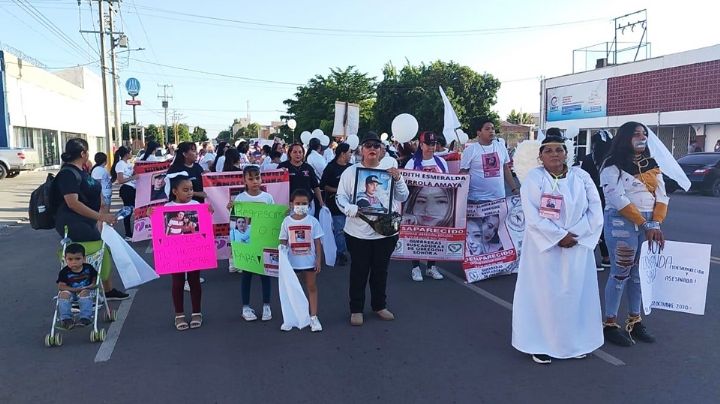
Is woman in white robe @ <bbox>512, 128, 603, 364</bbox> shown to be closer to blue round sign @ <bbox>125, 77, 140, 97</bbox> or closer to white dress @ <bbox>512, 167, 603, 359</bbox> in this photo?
white dress @ <bbox>512, 167, 603, 359</bbox>

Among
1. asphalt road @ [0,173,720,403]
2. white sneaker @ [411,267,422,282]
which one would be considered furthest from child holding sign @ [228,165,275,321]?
white sneaker @ [411,267,422,282]

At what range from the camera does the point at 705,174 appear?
18.2m

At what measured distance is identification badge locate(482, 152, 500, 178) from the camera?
7.18 meters

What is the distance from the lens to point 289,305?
5.27m

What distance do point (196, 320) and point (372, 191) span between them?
6.94 ft

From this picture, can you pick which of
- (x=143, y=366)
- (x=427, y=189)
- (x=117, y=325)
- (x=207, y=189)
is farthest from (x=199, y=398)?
(x=427, y=189)

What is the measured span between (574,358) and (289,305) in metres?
2.52

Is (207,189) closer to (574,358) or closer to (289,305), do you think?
(289,305)

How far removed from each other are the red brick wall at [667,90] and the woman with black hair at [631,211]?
87.2 feet

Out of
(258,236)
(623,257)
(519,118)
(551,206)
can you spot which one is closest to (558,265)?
(551,206)

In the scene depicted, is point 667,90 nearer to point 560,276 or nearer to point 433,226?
point 433,226

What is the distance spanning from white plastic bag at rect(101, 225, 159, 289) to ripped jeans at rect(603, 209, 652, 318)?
4451mm

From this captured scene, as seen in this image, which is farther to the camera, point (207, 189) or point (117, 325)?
point (207, 189)

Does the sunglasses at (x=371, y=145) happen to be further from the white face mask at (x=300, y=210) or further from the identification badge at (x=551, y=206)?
the identification badge at (x=551, y=206)
